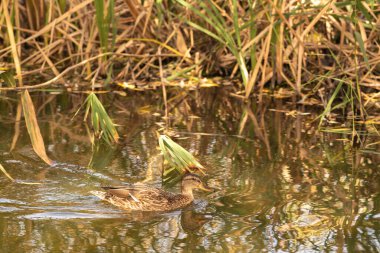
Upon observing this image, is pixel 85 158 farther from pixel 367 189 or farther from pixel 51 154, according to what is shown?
pixel 367 189

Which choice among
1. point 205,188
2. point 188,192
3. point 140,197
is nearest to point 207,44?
point 205,188

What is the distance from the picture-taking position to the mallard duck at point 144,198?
6391 millimetres

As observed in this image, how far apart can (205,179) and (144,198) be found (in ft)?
2.81

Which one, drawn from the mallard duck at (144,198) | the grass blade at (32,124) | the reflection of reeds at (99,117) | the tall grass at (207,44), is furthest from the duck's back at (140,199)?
the tall grass at (207,44)

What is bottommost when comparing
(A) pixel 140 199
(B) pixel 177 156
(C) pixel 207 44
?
(A) pixel 140 199

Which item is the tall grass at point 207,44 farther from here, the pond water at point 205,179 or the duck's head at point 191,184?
the duck's head at point 191,184

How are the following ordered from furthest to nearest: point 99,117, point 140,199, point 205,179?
1. point 99,117
2. point 205,179
3. point 140,199

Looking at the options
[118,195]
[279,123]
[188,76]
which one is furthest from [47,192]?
[188,76]

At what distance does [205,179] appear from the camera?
23.3ft

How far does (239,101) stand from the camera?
9.85 m

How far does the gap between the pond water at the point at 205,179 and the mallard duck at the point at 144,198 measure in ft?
0.19

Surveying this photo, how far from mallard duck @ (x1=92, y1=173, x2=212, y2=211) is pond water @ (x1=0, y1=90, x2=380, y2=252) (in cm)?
6

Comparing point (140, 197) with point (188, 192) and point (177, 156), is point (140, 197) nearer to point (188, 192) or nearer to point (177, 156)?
point (188, 192)

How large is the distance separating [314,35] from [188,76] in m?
1.53
